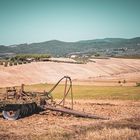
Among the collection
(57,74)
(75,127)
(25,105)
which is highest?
(25,105)

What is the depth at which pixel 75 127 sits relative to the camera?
71.9 feet

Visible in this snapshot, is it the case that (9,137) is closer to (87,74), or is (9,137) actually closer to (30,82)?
(30,82)

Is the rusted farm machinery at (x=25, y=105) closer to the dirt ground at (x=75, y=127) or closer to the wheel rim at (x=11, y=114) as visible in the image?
the wheel rim at (x=11, y=114)

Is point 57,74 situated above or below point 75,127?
below

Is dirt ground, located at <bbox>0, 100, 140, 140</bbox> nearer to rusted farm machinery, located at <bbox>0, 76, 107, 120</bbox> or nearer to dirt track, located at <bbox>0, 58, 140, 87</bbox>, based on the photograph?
rusted farm machinery, located at <bbox>0, 76, 107, 120</bbox>

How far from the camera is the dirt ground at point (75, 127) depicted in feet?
61.8

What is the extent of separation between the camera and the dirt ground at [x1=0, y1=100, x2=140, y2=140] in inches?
742

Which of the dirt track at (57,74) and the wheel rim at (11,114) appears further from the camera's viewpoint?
the dirt track at (57,74)

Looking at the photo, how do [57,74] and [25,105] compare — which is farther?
[57,74]

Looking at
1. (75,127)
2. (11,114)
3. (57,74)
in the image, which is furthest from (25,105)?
(57,74)

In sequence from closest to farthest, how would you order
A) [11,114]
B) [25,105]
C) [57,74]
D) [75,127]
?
[75,127]
[11,114]
[25,105]
[57,74]

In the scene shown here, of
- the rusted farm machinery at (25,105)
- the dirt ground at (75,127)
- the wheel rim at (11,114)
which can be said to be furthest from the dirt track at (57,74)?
the wheel rim at (11,114)

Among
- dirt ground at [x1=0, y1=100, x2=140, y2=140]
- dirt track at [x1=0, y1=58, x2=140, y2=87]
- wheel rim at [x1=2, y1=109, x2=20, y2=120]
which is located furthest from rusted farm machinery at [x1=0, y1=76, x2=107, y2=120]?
dirt track at [x1=0, y1=58, x2=140, y2=87]

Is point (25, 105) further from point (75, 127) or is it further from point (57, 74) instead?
point (57, 74)
